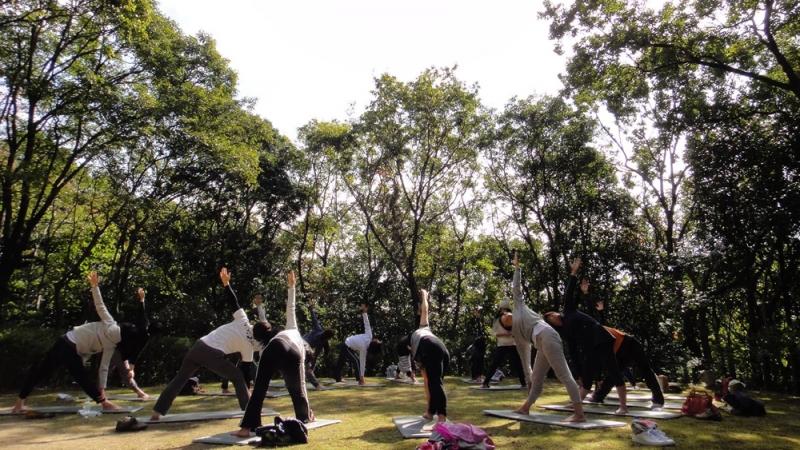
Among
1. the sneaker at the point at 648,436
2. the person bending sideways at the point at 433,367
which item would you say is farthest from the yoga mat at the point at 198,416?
the sneaker at the point at 648,436

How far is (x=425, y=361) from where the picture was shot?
20.4 feet

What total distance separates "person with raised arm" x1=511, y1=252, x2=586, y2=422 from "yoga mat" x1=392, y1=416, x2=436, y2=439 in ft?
5.07

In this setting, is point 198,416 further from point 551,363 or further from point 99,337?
point 551,363

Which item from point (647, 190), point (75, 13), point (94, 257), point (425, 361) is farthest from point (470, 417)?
point (94, 257)

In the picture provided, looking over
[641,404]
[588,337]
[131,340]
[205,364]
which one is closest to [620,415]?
[588,337]

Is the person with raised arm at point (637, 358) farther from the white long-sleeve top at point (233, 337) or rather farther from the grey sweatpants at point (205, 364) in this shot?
the grey sweatpants at point (205, 364)

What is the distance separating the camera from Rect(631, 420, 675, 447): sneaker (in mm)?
4984

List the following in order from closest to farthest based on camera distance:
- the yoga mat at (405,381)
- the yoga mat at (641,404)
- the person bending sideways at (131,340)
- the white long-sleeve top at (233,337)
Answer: the white long-sleeve top at (233,337) < the yoga mat at (641,404) < the person bending sideways at (131,340) < the yoga mat at (405,381)

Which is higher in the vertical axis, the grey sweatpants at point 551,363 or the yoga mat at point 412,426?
the grey sweatpants at point 551,363

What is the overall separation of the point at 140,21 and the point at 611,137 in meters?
16.9

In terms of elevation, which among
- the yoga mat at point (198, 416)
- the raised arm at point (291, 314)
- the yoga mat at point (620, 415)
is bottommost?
the yoga mat at point (198, 416)

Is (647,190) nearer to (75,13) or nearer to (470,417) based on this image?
(470,417)

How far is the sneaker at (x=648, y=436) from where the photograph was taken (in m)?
4.98

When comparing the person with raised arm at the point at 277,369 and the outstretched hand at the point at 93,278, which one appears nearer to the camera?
the person with raised arm at the point at 277,369
